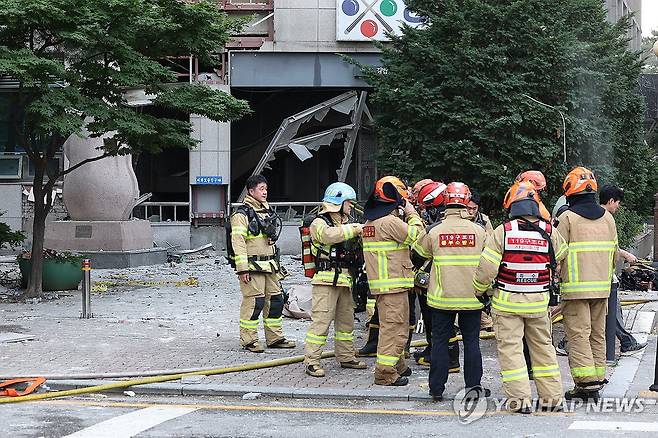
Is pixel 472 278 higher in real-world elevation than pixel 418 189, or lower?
lower

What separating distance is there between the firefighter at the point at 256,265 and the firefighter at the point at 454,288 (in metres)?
2.94

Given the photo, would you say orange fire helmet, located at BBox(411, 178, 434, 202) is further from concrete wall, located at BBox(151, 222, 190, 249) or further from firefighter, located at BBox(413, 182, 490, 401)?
concrete wall, located at BBox(151, 222, 190, 249)

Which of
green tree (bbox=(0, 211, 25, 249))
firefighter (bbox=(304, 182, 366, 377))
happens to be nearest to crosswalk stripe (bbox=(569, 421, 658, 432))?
firefighter (bbox=(304, 182, 366, 377))

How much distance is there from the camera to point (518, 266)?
8133 millimetres

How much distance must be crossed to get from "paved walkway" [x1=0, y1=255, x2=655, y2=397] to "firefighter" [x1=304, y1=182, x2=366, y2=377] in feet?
1.15

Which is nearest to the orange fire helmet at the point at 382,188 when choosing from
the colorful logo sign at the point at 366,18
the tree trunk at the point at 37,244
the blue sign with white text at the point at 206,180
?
the tree trunk at the point at 37,244

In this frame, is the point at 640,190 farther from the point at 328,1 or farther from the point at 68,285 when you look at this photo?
the point at 68,285

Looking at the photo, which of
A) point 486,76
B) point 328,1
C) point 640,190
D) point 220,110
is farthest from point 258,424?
point 328,1

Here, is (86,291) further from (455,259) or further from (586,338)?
(586,338)

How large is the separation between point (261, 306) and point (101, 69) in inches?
253

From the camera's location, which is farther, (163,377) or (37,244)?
(37,244)

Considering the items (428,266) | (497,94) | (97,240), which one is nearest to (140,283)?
(97,240)

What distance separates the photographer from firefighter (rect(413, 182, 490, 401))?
8.63m

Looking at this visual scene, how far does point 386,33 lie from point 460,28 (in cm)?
275
